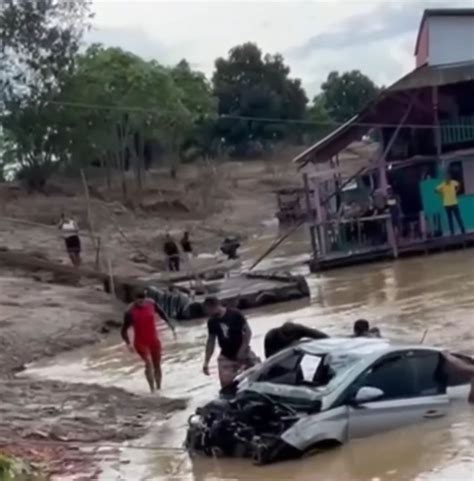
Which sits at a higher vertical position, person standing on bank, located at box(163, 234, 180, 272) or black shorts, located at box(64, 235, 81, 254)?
black shorts, located at box(64, 235, 81, 254)

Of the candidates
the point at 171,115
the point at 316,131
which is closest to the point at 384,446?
the point at 171,115

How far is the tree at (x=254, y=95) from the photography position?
301 ft

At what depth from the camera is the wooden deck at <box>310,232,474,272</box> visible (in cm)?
3728

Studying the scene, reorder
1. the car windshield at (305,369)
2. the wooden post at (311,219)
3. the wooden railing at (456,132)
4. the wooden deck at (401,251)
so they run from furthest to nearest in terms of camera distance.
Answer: the wooden railing at (456,132)
the wooden post at (311,219)
the wooden deck at (401,251)
the car windshield at (305,369)

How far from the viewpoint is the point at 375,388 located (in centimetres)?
1389

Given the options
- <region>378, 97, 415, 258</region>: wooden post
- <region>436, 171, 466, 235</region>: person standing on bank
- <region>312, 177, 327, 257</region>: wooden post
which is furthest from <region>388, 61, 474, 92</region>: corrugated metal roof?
<region>312, 177, 327, 257</region>: wooden post

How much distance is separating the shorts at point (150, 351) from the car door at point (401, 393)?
575 cm

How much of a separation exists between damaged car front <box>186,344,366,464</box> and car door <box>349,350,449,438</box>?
0.23m

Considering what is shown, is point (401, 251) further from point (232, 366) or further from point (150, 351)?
point (232, 366)

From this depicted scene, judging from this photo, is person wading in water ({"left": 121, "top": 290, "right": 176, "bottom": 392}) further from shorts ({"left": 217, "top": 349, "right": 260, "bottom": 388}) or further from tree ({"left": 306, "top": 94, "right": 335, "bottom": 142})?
tree ({"left": 306, "top": 94, "right": 335, "bottom": 142})

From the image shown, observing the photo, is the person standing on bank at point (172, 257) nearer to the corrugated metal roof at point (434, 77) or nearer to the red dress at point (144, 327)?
the corrugated metal roof at point (434, 77)

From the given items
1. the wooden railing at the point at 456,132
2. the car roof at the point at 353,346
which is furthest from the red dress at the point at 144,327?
the wooden railing at the point at 456,132

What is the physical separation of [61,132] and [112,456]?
47.5 m

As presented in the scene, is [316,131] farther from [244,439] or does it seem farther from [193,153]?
[244,439]
